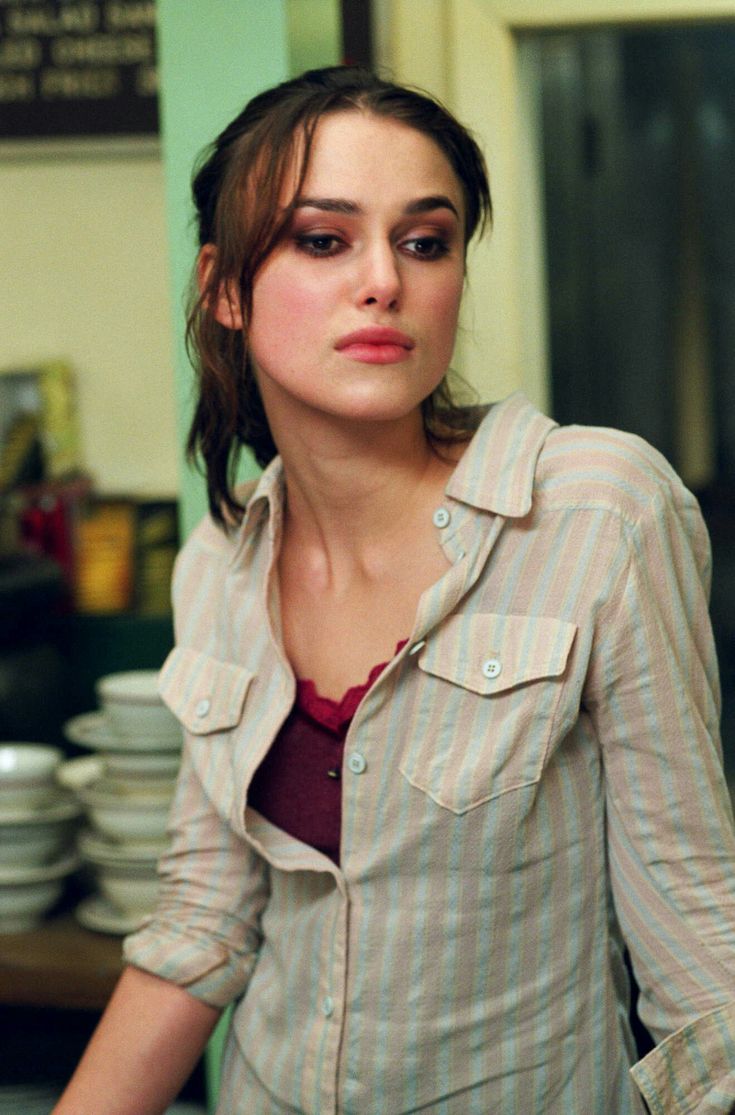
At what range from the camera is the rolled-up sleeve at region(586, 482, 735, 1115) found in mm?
1098

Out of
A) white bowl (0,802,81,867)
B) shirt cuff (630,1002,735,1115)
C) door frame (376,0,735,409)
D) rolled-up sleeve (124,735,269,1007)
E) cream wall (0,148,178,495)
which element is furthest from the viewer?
cream wall (0,148,178,495)

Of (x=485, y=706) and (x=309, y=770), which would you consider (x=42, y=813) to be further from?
(x=485, y=706)

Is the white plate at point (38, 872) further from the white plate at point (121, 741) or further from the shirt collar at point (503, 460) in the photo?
the shirt collar at point (503, 460)

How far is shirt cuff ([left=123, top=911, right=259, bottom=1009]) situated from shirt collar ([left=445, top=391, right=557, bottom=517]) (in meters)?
0.50

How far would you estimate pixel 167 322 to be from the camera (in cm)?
257

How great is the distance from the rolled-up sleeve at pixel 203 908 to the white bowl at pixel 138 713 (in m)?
0.39

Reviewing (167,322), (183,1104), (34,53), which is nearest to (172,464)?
(167,322)

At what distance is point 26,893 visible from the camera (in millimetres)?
1909

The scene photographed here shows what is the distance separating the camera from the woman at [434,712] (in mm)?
1113

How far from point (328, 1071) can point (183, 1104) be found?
0.84m

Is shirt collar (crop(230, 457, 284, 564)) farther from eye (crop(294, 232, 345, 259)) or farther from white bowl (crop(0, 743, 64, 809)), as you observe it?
white bowl (crop(0, 743, 64, 809))

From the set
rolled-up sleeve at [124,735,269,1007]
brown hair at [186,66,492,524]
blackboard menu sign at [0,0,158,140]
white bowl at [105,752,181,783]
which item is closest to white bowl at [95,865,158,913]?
white bowl at [105,752,181,783]

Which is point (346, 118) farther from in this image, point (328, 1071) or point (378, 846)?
point (328, 1071)

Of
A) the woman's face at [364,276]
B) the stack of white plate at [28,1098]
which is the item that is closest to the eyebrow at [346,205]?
the woman's face at [364,276]
